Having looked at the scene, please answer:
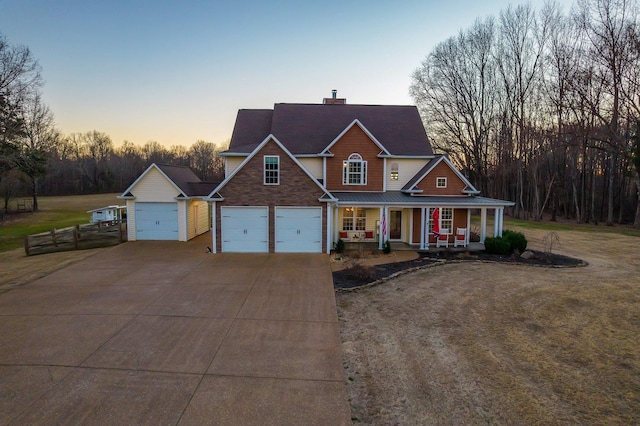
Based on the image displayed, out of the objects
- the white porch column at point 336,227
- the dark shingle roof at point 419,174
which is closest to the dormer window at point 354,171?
the white porch column at point 336,227

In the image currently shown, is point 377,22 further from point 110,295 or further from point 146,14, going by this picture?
point 110,295

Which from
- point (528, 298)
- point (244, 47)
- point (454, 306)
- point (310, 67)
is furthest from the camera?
point (310, 67)

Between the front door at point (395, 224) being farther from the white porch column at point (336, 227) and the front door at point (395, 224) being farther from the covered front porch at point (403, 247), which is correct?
the white porch column at point (336, 227)

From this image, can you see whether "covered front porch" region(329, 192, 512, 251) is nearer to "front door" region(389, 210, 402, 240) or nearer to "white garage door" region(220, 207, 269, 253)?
"front door" region(389, 210, 402, 240)

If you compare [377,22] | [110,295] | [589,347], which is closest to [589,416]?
[589,347]

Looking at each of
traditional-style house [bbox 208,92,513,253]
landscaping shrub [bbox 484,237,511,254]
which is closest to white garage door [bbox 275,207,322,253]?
traditional-style house [bbox 208,92,513,253]

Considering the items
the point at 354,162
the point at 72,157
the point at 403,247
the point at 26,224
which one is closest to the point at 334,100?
the point at 354,162

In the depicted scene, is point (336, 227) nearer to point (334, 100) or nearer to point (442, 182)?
point (442, 182)
